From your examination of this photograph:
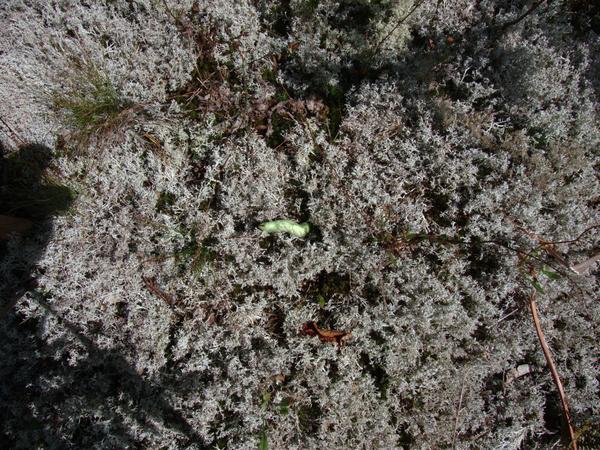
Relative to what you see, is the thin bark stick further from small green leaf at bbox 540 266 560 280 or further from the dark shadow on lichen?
the dark shadow on lichen

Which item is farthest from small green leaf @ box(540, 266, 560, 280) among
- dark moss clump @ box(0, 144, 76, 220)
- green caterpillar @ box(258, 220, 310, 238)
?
dark moss clump @ box(0, 144, 76, 220)

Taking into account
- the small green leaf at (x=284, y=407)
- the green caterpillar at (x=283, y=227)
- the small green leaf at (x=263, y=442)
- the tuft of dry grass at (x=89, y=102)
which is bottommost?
the small green leaf at (x=263, y=442)

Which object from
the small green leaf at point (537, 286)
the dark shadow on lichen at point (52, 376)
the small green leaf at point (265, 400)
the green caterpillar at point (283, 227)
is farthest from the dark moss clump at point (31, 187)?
the small green leaf at point (537, 286)

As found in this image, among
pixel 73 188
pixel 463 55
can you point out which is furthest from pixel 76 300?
pixel 463 55

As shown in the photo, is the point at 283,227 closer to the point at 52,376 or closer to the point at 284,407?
the point at 284,407

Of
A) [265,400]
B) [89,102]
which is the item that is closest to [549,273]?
[265,400]

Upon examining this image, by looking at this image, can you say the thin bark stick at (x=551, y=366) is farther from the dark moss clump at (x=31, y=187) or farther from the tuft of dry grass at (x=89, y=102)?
the dark moss clump at (x=31, y=187)

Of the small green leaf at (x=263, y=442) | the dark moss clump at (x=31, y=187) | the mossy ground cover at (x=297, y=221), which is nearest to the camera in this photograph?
the small green leaf at (x=263, y=442)
